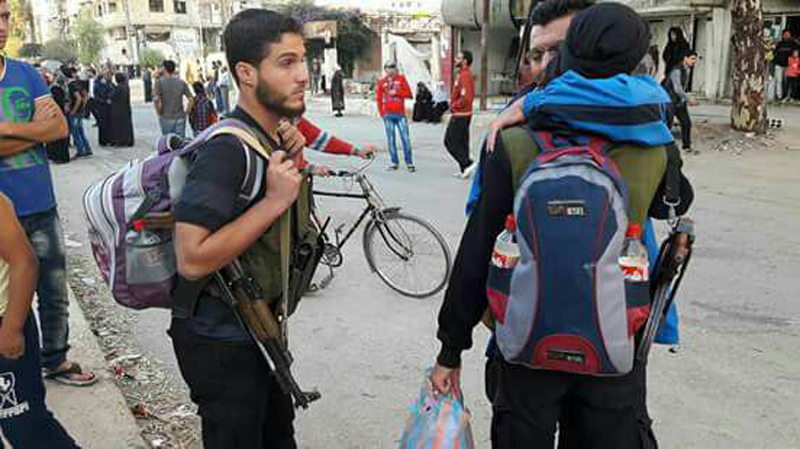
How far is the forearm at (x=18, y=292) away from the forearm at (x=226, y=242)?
609 mm

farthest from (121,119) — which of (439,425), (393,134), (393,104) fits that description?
(439,425)

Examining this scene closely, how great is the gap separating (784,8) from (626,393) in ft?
61.7

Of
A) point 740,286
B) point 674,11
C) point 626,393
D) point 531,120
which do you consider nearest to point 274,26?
point 531,120

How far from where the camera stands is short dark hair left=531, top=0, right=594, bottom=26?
1.95 metres

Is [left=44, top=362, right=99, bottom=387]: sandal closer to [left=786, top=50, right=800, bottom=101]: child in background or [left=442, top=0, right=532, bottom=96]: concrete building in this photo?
[left=442, top=0, right=532, bottom=96]: concrete building

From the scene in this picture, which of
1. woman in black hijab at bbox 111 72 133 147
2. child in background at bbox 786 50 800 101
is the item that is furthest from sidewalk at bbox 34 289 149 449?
child in background at bbox 786 50 800 101

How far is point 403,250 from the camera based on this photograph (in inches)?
192

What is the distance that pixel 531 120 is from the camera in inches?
63.9

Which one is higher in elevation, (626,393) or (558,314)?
(558,314)

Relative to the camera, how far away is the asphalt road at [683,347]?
3.06 metres

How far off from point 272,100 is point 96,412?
210cm

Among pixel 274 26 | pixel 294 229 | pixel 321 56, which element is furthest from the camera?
pixel 321 56

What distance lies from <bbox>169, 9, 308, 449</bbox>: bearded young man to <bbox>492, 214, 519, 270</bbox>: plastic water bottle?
22.1 inches

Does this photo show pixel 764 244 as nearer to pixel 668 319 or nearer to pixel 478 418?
pixel 478 418
